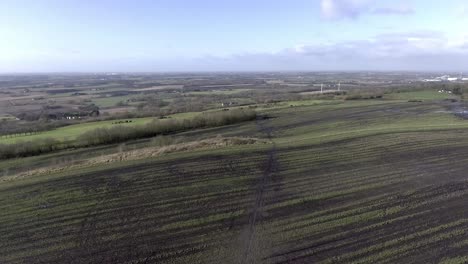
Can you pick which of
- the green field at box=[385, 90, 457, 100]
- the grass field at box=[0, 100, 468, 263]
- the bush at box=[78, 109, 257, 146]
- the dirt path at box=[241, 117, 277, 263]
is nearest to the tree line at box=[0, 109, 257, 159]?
the bush at box=[78, 109, 257, 146]

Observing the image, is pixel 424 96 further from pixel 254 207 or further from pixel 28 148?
pixel 28 148

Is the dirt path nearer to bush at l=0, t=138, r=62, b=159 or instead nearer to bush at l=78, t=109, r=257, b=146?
bush at l=78, t=109, r=257, b=146

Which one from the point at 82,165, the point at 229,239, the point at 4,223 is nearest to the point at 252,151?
the point at 82,165

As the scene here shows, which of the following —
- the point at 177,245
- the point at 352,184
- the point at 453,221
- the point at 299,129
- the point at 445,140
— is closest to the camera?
the point at 177,245

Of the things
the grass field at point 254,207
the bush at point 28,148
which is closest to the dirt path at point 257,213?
the grass field at point 254,207

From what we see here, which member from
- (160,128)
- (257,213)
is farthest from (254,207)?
(160,128)

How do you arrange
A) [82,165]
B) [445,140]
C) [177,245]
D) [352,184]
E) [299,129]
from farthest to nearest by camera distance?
1. [299,129]
2. [445,140]
3. [82,165]
4. [352,184]
5. [177,245]

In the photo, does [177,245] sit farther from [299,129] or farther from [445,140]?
[299,129]

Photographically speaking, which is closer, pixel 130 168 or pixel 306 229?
pixel 306 229
